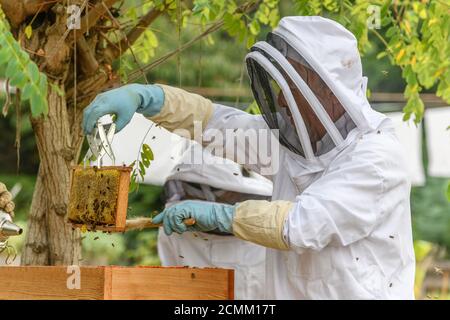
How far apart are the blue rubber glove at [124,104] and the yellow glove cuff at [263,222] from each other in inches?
27.8

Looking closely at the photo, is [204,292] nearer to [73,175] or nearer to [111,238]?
[73,175]

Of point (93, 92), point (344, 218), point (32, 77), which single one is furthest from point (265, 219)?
point (93, 92)

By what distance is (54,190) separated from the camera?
14.7 ft

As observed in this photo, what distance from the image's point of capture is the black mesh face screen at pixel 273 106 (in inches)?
158

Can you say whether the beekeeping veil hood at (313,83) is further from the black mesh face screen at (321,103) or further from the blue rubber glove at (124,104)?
the blue rubber glove at (124,104)

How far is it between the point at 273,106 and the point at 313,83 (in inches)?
10.9

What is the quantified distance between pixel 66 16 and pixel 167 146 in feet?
6.88

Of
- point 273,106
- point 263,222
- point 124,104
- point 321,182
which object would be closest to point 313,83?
point 273,106

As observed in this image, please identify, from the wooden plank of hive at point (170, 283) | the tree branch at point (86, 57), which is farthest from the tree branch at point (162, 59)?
the wooden plank of hive at point (170, 283)

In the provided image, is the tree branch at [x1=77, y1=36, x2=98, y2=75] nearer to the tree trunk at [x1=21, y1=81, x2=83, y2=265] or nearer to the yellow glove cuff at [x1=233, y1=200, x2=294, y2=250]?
the tree trunk at [x1=21, y1=81, x2=83, y2=265]

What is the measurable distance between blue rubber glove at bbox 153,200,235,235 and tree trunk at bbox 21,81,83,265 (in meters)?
0.87

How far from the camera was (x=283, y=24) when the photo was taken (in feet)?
13.2

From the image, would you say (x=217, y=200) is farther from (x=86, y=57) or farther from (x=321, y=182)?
(x=321, y=182)
